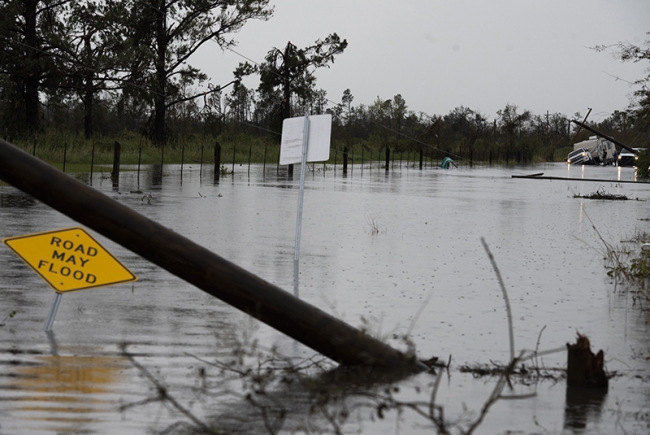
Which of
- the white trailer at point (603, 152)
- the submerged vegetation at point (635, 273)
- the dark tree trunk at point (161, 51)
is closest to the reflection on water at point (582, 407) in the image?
the submerged vegetation at point (635, 273)

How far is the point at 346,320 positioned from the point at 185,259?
10.6ft

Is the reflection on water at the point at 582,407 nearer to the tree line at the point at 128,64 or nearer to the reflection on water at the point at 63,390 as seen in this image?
the reflection on water at the point at 63,390

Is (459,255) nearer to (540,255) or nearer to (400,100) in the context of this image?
(540,255)

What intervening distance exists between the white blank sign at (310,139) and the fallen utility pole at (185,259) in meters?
4.94

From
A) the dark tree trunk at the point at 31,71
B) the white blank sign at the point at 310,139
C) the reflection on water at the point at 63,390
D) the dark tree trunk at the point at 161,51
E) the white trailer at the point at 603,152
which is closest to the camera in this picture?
the reflection on water at the point at 63,390

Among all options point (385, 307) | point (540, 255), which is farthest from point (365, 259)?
point (385, 307)

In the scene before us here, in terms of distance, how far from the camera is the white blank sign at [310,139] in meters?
10.6

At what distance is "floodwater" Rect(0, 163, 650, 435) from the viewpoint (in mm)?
5203

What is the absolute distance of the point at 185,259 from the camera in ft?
17.3

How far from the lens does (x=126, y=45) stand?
153 ft

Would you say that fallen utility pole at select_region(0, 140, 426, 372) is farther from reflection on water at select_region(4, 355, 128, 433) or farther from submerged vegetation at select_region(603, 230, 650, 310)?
submerged vegetation at select_region(603, 230, 650, 310)

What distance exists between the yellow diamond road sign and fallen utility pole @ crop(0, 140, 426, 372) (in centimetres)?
214

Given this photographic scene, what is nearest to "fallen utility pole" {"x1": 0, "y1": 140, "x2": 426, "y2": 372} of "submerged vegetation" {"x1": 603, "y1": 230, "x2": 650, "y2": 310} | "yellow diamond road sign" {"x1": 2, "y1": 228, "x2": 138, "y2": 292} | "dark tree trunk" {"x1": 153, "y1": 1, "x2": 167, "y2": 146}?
"yellow diamond road sign" {"x1": 2, "y1": 228, "x2": 138, "y2": 292}

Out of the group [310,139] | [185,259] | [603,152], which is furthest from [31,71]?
[603,152]
